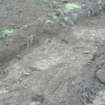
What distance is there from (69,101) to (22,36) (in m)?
2.22

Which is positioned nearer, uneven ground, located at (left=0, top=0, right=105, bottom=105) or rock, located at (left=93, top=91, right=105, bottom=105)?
rock, located at (left=93, top=91, right=105, bottom=105)

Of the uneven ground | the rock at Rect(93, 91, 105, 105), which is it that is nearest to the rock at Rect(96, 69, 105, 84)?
the uneven ground

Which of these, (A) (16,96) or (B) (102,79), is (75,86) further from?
(A) (16,96)

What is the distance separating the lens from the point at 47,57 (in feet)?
18.1

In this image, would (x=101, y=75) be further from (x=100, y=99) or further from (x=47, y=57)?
(x=47, y=57)

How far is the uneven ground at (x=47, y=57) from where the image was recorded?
4.61 metres

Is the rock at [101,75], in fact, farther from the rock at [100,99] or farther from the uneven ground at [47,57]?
the rock at [100,99]

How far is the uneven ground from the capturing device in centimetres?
461

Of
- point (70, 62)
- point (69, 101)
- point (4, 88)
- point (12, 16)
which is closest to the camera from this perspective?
point (69, 101)

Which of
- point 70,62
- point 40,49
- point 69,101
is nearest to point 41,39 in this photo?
point 40,49

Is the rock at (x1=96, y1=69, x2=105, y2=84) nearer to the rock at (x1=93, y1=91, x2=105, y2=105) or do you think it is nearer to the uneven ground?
the uneven ground

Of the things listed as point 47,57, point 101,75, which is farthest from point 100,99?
point 47,57

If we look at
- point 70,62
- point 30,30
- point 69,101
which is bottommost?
point 69,101

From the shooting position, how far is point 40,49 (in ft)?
18.9
